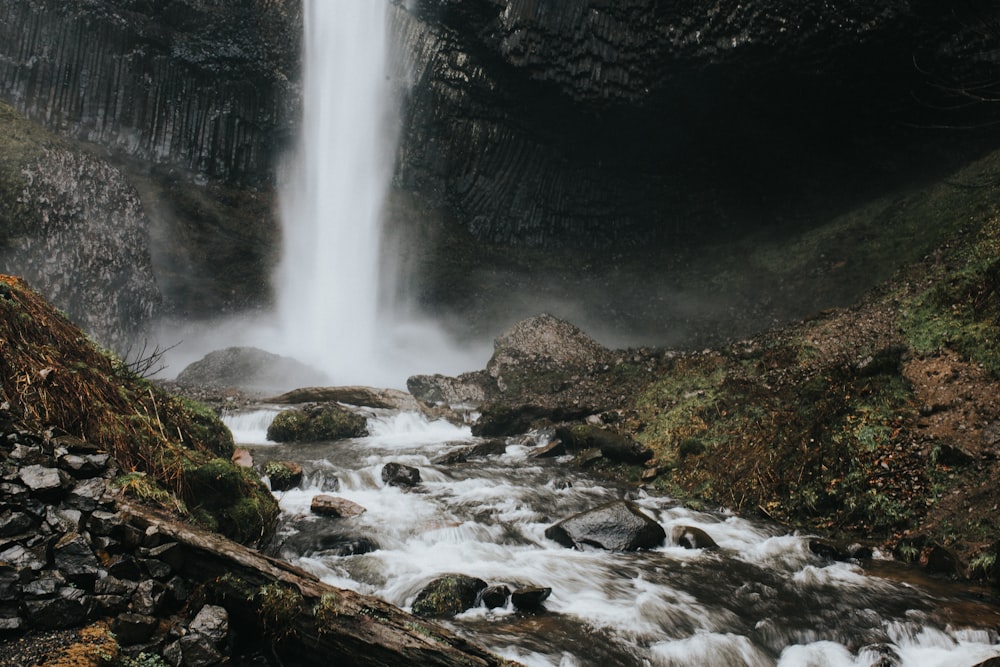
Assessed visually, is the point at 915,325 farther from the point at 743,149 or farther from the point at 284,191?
the point at 284,191

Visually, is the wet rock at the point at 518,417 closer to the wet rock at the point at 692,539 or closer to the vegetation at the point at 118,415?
the wet rock at the point at 692,539

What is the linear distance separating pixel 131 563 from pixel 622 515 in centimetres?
554

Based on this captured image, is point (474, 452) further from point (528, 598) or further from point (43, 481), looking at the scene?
point (43, 481)

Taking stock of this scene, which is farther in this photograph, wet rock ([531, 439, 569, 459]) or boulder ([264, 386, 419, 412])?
boulder ([264, 386, 419, 412])

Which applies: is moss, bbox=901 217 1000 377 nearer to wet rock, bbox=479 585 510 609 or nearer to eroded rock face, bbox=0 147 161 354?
wet rock, bbox=479 585 510 609

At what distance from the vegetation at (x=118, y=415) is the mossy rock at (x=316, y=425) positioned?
22.8 feet

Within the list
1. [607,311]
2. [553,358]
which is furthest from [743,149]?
[553,358]

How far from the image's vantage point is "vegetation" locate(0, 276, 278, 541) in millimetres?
3955

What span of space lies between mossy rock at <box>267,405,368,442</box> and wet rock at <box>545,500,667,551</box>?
718 cm

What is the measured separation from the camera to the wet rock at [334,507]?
720 centimetres

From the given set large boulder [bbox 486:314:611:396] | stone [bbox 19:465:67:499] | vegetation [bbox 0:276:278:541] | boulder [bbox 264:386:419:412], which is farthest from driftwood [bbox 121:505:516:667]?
large boulder [bbox 486:314:611:396]

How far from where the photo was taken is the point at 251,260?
91.2 feet

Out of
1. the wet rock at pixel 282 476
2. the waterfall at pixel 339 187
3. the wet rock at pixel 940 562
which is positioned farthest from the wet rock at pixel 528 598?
the waterfall at pixel 339 187

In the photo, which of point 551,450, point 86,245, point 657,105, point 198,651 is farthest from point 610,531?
point 657,105
